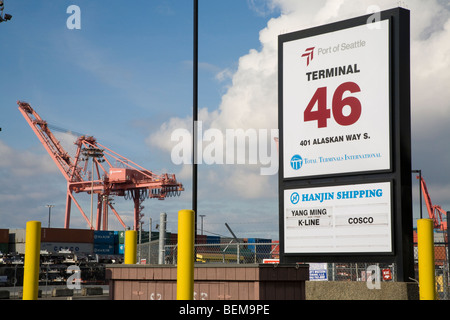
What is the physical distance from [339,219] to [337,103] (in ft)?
9.76

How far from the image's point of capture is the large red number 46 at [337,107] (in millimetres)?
14719

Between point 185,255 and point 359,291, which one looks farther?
point 359,291

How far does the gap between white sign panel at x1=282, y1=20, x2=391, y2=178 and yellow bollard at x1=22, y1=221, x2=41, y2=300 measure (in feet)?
23.6

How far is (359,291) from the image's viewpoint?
15.8 metres

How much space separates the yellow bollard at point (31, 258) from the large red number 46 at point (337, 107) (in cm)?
763

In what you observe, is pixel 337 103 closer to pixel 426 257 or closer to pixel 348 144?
pixel 348 144

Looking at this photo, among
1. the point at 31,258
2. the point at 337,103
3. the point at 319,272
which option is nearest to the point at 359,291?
the point at 337,103

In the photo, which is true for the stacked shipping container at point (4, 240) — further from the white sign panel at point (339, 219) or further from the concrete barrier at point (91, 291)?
the white sign panel at point (339, 219)

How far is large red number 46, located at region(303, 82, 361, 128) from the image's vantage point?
14719 mm

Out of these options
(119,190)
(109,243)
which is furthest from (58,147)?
(109,243)

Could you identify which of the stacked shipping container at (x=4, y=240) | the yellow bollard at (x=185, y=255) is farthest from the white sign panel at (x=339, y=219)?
the stacked shipping container at (x=4, y=240)
